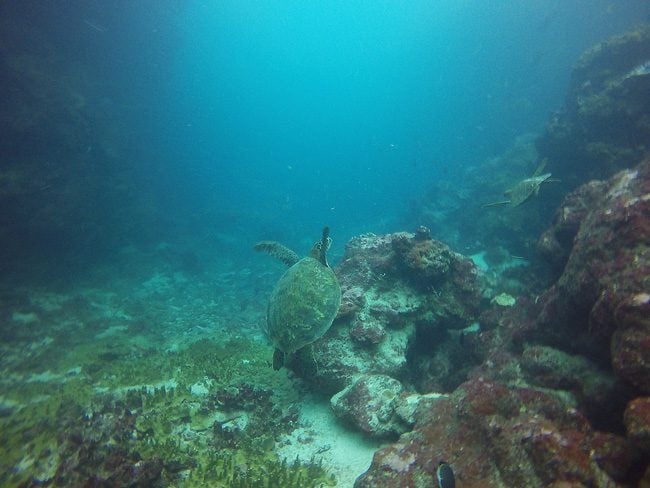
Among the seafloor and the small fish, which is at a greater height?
the seafloor

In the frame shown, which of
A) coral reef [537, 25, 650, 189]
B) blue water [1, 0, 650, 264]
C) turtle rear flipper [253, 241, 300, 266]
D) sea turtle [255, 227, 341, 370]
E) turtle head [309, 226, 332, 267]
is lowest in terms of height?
sea turtle [255, 227, 341, 370]

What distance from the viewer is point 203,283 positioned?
20.6 m

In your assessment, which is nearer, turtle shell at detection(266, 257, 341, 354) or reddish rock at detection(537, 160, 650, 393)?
reddish rock at detection(537, 160, 650, 393)

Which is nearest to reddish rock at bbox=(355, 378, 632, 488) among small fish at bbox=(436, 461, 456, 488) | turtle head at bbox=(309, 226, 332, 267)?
small fish at bbox=(436, 461, 456, 488)

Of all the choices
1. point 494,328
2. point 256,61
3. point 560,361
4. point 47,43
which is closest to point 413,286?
point 494,328

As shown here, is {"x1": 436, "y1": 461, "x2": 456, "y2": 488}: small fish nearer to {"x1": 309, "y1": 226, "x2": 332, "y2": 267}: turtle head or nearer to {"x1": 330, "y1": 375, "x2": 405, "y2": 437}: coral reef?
{"x1": 330, "y1": 375, "x2": 405, "y2": 437}: coral reef

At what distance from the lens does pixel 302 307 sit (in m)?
6.31

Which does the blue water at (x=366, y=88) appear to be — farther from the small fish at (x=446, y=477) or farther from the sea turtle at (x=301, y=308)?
the small fish at (x=446, y=477)

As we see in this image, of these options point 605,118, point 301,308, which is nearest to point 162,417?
point 301,308

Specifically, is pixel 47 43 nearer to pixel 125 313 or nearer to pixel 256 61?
pixel 125 313

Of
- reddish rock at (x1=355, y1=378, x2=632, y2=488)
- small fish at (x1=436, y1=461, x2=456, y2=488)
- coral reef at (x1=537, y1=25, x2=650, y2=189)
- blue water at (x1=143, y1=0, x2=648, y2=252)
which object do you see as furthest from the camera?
blue water at (x1=143, y1=0, x2=648, y2=252)

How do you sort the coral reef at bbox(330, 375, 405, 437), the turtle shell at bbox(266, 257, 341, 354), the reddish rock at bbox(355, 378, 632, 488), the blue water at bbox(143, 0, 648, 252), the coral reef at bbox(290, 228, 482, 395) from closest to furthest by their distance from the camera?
the reddish rock at bbox(355, 378, 632, 488), the coral reef at bbox(330, 375, 405, 437), the turtle shell at bbox(266, 257, 341, 354), the coral reef at bbox(290, 228, 482, 395), the blue water at bbox(143, 0, 648, 252)

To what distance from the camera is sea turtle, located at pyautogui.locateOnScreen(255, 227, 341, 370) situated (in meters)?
6.10

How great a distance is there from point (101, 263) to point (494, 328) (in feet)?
75.6
